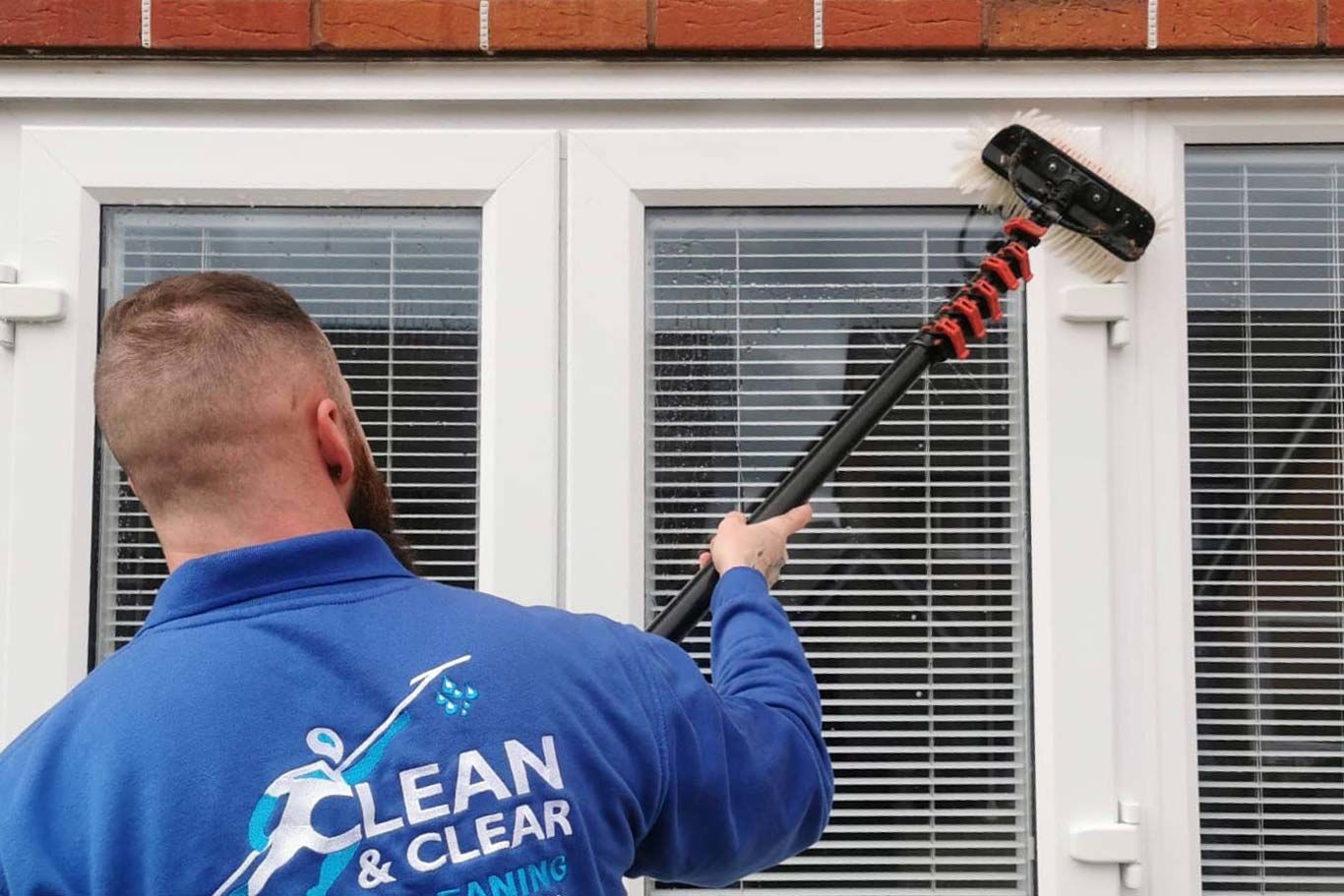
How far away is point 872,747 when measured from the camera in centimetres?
147

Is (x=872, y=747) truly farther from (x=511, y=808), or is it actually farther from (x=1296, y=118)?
(x=1296, y=118)

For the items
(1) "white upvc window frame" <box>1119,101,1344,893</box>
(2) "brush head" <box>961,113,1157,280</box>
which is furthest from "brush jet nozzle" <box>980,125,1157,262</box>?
(1) "white upvc window frame" <box>1119,101,1344,893</box>

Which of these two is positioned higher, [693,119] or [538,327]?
[693,119]

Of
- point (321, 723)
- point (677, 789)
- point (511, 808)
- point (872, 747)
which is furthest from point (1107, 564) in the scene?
point (321, 723)

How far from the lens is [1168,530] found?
4.74 ft

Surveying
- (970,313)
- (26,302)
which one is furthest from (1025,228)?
(26,302)

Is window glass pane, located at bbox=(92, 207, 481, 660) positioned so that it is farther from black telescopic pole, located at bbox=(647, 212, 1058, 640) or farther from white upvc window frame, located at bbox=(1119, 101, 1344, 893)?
white upvc window frame, located at bbox=(1119, 101, 1344, 893)

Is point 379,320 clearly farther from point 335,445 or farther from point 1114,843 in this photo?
point 1114,843

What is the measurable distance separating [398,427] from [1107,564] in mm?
938

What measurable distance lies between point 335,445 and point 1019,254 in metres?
0.84

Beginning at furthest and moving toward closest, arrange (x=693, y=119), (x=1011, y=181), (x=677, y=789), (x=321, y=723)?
(x=693, y=119)
(x=1011, y=181)
(x=677, y=789)
(x=321, y=723)

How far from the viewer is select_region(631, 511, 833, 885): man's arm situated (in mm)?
918

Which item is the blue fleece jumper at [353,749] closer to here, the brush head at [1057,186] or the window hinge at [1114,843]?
the window hinge at [1114,843]

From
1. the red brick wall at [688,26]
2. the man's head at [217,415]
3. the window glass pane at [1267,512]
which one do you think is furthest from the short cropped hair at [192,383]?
the window glass pane at [1267,512]
